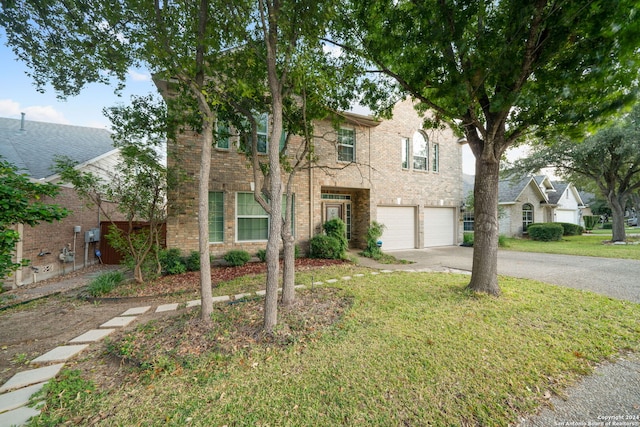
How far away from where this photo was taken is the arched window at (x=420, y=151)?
12.0 meters

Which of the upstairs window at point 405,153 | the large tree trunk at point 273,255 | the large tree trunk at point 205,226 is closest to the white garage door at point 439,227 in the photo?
the upstairs window at point 405,153

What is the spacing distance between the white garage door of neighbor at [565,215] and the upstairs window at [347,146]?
27.2 meters

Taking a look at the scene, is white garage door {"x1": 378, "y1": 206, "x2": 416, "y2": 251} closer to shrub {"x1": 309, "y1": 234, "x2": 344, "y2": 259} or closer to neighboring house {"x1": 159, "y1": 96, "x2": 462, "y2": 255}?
neighboring house {"x1": 159, "y1": 96, "x2": 462, "y2": 255}

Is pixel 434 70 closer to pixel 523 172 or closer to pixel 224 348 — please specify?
pixel 224 348

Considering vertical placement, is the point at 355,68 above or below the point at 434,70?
above

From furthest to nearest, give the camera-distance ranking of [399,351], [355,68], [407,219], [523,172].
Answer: [523,172], [407,219], [355,68], [399,351]

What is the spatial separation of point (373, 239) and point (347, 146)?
3997 millimetres

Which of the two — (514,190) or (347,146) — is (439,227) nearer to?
(347,146)

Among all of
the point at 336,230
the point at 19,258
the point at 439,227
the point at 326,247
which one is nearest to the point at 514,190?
the point at 439,227

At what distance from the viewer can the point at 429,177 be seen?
12.3 meters

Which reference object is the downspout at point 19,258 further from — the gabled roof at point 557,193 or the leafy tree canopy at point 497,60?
the gabled roof at point 557,193

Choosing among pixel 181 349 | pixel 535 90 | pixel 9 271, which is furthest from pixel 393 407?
→ pixel 535 90

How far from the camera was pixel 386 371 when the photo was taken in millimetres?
A: 2508

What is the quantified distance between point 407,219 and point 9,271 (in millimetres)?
11979
